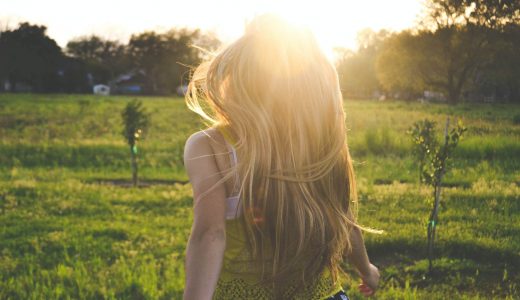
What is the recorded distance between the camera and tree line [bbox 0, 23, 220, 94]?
234ft

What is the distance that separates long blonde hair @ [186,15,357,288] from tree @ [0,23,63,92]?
74.0m

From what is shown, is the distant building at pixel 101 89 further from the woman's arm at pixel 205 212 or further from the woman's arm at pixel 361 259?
the woman's arm at pixel 205 212

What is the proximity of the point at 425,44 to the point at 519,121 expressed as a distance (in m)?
1.42

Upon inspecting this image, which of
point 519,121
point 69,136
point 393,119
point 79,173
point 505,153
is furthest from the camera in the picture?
point 69,136

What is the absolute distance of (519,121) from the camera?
5695 mm

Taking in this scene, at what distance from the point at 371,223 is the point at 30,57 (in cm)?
7244

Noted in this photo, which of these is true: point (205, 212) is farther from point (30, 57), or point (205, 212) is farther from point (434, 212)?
point (30, 57)

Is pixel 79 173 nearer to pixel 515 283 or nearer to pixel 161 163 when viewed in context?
pixel 161 163

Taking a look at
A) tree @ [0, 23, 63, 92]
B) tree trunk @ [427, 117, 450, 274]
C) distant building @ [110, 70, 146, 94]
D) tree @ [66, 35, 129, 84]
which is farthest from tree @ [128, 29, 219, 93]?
tree trunk @ [427, 117, 450, 274]

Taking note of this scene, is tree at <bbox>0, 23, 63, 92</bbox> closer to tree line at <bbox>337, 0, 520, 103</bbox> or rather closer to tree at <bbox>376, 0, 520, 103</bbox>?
tree at <bbox>376, 0, 520, 103</bbox>

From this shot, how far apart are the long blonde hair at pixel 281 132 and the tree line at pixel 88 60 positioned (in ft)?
189

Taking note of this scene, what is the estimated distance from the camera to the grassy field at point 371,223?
5.58m

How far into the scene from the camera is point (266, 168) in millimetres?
1936

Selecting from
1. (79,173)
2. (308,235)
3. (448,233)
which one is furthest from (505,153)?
(79,173)
